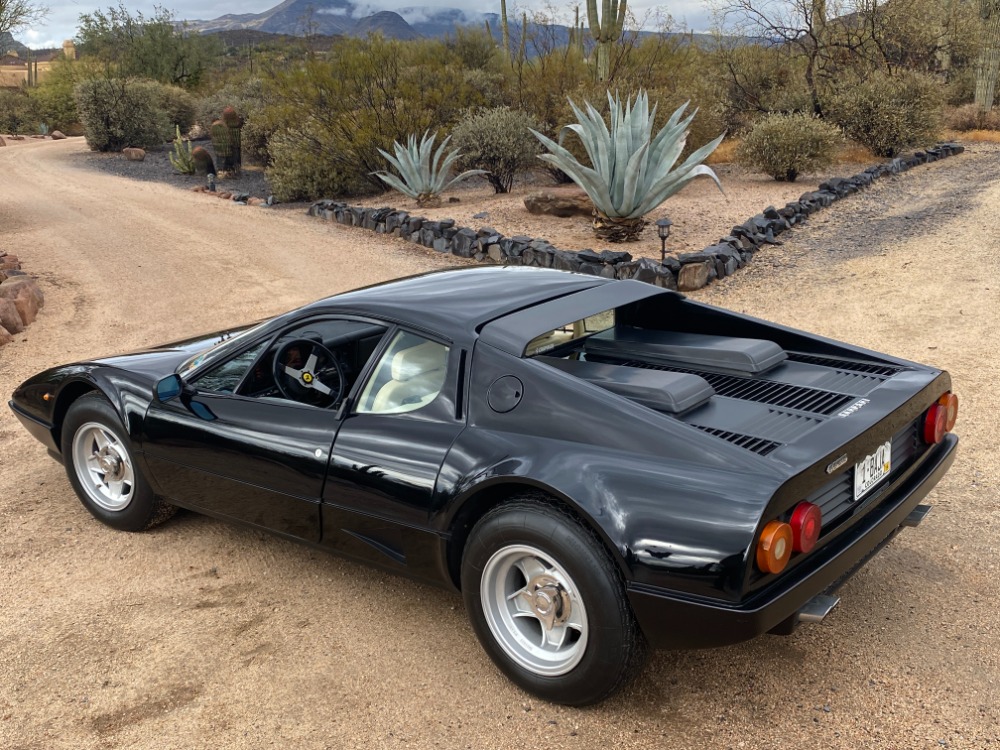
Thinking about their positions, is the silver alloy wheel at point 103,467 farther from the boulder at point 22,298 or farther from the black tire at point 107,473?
the boulder at point 22,298

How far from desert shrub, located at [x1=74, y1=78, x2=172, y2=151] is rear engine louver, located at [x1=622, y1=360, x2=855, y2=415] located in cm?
2684

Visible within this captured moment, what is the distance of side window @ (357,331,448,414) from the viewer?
3.41m

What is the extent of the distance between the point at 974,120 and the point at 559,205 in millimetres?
13173

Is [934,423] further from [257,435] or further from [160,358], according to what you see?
[160,358]

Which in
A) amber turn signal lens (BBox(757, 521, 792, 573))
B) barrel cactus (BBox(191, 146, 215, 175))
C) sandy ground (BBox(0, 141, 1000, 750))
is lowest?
sandy ground (BBox(0, 141, 1000, 750))

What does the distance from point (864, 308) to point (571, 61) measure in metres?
13.3

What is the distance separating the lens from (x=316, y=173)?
54.3 feet

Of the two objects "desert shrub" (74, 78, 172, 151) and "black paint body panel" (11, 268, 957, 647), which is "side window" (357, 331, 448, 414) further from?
"desert shrub" (74, 78, 172, 151)

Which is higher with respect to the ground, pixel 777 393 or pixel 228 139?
pixel 228 139

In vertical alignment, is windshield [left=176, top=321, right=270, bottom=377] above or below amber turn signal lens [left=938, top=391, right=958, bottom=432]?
above

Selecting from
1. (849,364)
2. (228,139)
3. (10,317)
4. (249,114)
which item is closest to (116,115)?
(249,114)

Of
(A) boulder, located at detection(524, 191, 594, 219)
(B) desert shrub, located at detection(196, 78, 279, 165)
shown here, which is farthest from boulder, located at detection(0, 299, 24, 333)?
(B) desert shrub, located at detection(196, 78, 279, 165)

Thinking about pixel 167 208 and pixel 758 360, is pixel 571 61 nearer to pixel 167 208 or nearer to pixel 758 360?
pixel 167 208

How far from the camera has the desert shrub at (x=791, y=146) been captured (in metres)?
14.5
